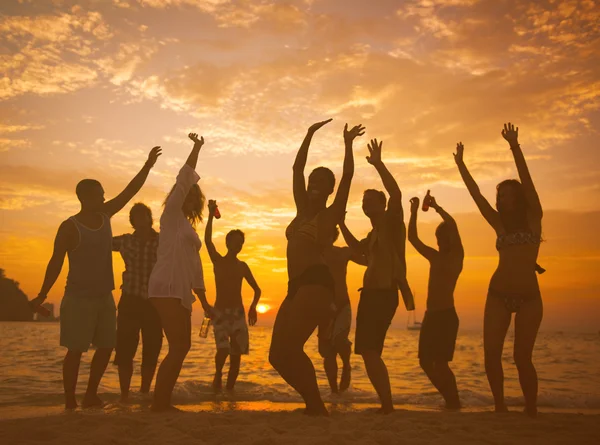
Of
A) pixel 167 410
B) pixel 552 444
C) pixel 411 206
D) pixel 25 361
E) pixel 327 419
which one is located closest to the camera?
pixel 552 444

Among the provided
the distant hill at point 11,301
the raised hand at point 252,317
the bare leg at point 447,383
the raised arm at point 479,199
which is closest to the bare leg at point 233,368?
the raised hand at point 252,317

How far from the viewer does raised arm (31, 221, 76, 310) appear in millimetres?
5805

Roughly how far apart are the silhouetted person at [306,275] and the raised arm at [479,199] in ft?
5.66

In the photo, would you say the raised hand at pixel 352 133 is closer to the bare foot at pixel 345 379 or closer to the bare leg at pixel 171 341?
the bare leg at pixel 171 341

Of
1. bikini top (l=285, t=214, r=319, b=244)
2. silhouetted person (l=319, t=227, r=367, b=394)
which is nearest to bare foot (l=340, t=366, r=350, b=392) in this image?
silhouetted person (l=319, t=227, r=367, b=394)

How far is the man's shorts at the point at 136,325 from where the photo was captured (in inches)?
274

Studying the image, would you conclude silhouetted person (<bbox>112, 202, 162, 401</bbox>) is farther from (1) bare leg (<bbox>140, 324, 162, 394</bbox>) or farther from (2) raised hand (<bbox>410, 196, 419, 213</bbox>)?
(2) raised hand (<bbox>410, 196, 419, 213</bbox>)

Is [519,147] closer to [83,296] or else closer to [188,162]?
[188,162]

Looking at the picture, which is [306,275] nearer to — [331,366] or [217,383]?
[331,366]

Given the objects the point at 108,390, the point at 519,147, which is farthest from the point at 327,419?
the point at 108,390

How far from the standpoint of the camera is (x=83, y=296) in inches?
238

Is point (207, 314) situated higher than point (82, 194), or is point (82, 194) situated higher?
point (82, 194)

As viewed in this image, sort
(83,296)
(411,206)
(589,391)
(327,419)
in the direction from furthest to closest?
(589,391), (411,206), (83,296), (327,419)

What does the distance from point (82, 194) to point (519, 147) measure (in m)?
5.13
